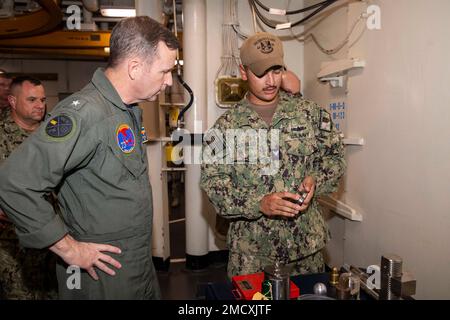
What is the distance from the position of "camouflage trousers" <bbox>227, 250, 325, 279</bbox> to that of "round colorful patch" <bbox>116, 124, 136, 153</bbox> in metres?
0.79

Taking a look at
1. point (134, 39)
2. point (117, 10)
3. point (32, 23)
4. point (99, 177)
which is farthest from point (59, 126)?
point (32, 23)

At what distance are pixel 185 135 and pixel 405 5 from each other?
187 cm

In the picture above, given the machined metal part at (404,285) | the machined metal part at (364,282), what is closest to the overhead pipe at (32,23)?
the machined metal part at (364,282)

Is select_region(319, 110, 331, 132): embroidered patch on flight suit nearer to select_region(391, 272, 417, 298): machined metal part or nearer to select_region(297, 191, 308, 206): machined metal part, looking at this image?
select_region(297, 191, 308, 206): machined metal part

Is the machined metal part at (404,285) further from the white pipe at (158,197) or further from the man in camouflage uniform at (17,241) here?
the white pipe at (158,197)

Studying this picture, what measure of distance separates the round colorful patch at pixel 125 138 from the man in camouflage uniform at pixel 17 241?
4.82 feet

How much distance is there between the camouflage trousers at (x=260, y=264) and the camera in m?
1.55

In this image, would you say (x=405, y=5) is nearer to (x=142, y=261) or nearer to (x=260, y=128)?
(x=260, y=128)

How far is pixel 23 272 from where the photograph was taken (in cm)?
224

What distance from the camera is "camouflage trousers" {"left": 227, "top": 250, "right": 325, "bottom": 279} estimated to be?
5.09 feet

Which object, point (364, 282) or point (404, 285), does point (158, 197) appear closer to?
point (364, 282)

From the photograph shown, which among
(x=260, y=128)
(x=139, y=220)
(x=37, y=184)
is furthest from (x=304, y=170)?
(x=37, y=184)

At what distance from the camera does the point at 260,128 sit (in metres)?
1.62

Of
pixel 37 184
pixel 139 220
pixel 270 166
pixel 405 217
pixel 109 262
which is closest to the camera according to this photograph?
pixel 37 184
